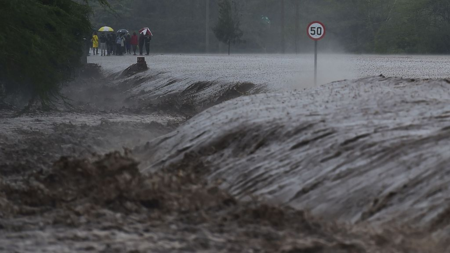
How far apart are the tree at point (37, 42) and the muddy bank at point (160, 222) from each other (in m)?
5.82

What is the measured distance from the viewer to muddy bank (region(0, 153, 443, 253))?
5133 mm

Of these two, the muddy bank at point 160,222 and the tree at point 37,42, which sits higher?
the tree at point 37,42

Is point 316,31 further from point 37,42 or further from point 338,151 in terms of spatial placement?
point 338,151

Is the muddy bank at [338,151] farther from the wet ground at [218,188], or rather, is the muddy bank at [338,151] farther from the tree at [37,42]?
the tree at [37,42]

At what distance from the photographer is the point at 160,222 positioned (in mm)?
5773

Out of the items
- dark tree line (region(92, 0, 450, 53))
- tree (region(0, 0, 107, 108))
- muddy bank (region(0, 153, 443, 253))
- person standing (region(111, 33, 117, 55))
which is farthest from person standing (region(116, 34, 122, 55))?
muddy bank (region(0, 153, 443, 253))

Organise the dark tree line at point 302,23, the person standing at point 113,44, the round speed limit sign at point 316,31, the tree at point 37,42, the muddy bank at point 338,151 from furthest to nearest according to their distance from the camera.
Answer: the dark tree line at point 302,23 < the person standing at point 113,44 < the round speed limit sign at point 316,31 < the tree at point 37,42 < the muddy bank at point 338,151

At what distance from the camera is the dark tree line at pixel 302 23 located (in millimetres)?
65375

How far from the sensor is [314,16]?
303 feet

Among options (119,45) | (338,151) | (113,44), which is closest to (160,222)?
(338,151)

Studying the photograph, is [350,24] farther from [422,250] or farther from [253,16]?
[422,250]

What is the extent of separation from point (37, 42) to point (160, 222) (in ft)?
26.7

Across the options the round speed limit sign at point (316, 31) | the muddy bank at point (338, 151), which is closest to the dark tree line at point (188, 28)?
the round speed limit sign at point (316, 31)

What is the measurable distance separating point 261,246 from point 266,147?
2.29m
